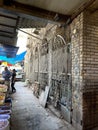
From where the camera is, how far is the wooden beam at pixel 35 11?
4352mm

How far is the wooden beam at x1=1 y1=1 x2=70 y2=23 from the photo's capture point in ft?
14.3

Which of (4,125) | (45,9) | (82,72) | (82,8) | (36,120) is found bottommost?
(36,120)

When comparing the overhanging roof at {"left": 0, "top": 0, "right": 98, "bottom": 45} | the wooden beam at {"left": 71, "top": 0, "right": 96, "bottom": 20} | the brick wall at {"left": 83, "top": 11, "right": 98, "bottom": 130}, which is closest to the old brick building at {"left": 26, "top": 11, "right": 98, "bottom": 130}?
the brick wall at {"left": 83, "top": 11, "right": 98, "bottom": 130}

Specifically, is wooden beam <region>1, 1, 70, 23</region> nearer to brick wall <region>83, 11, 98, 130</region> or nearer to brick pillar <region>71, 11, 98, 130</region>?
brick pillar <region>71, 11, 98, 130</region>

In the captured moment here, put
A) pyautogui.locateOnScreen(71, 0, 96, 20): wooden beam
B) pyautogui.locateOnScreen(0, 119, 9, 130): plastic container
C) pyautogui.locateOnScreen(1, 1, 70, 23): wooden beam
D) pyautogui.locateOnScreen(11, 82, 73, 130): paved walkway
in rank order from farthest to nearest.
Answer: pyautogui.locateOnScreen(11, 82, 73, 130): paved walkway < pyautogui.locateOnScreen(1, 1, 70, 23): wooden beam < pyautogui.locateOnScreen(71, 0, 96, 20): wooden beam < pyautogui.locateOnScreen(0, 119, 9, 130): plastic container

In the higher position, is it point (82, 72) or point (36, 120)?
point (82, 72)

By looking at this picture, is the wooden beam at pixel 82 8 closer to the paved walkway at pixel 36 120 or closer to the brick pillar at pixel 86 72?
the brick pillar at pixel 86 72

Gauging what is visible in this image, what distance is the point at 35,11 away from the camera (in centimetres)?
471

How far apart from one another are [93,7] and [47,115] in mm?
4085

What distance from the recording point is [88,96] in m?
4.41

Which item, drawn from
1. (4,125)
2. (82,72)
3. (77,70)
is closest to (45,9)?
(77,70)

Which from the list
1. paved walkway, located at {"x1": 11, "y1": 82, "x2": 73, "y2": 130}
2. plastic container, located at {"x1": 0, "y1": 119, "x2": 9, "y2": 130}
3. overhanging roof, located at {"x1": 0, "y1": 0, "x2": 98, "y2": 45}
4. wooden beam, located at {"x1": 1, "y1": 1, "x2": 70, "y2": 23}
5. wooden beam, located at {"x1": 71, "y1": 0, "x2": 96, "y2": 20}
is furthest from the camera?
paved walkway, located at {"x1": 11, "y1": 82, "x2": 73, "y2": 130}

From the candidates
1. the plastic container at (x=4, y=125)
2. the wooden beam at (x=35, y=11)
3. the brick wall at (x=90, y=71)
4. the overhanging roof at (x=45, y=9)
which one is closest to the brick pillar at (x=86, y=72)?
the brick wall at (x=90, y=71)

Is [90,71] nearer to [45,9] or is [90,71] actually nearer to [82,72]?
[82,72]
